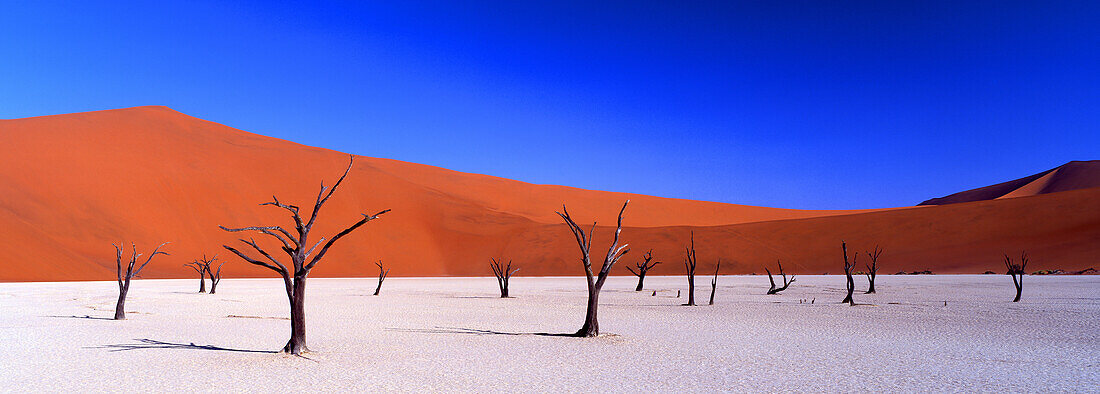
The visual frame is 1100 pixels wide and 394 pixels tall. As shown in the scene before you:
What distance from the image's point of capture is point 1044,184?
445 feet

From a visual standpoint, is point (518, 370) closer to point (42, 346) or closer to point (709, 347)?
point (709, 347)

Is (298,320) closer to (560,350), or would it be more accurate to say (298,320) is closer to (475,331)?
(560,350)

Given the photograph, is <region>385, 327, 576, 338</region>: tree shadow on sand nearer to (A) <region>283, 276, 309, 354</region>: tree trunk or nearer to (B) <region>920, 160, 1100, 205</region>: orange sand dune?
(A) <region>283, 276, 309, 354</region>: tree trunk

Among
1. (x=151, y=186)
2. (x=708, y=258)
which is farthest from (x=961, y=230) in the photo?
(x=151, y=186)

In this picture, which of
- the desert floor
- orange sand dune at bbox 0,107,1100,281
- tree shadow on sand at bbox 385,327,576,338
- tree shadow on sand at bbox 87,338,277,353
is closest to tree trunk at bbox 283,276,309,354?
the desert floor

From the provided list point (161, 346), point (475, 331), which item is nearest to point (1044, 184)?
point (475, 331)

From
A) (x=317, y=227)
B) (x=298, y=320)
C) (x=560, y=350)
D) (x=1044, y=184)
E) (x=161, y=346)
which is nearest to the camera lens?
(x=298, y=320)

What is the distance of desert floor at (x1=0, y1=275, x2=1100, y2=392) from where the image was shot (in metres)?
8.84

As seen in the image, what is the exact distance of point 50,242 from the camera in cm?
4859

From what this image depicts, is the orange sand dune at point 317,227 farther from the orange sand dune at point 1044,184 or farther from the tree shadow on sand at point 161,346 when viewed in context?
the orange sand dune at point 1044,184

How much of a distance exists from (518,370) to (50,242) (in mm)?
51914

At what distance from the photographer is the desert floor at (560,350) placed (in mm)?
8836

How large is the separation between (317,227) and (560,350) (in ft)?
193

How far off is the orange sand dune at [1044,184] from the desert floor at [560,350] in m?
133
